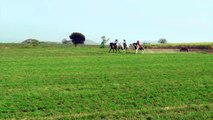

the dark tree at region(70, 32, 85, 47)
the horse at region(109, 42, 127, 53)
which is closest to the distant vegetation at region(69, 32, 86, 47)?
the dark tree at region(70, 32, 85, 47)

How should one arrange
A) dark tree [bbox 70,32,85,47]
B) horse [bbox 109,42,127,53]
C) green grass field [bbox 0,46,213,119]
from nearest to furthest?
green grass field [bbox 0,46,213,119]
horse [bbox 109,42,127,53]
dark tree [bbox 70,32,85,47]

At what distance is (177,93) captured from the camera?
14859 millimetres

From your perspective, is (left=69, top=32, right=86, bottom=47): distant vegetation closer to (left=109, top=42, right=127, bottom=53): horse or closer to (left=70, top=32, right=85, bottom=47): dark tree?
(left=70, top=32, right=85, bottom=47): dark tree

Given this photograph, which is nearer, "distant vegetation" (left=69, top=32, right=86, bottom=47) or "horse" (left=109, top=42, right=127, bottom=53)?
"horse" (left=109, top=42, right=127, bottom=53)

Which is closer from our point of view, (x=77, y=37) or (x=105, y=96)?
(x=105, y=96)

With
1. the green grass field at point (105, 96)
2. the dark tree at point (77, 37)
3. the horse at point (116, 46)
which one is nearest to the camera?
the green grass field at point (105, 96)

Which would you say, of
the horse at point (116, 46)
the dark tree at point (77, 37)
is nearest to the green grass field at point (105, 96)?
the horse at point (116, 46)

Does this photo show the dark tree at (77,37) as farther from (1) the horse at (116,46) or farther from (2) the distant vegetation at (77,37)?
(1) the horse at (116,46)

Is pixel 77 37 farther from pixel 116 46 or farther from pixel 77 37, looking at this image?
pixel 116 46

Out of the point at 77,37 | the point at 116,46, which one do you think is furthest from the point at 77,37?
the point at 116,46

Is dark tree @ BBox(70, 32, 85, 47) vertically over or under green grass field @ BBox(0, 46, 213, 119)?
over

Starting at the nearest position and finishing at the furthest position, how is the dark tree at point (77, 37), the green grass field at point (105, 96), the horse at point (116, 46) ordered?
the green grass field at point (105, 96), the horse at point (116, 46), the dark tree at point (77, 37)

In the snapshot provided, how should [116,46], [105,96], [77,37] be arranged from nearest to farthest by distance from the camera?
[105,96], [116,46], [77,37]

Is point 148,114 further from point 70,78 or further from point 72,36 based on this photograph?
point 72,36
